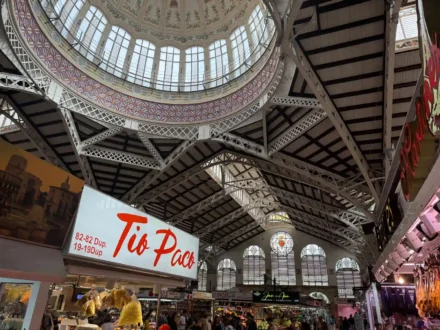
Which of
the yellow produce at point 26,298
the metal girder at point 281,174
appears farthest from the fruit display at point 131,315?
the metal girder at point 281,174

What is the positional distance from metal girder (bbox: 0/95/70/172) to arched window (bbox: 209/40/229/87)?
8.94 metres

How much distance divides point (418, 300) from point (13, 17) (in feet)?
46.1

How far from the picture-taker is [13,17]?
33.2 feet

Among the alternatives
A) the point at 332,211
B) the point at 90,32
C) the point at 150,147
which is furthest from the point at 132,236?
the point at 332,211

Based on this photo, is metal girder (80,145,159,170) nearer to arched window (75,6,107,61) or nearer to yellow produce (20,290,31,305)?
arched window (75,6,107,61)

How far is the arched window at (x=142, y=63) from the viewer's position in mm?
16125

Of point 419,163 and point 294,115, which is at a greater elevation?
point 294,115

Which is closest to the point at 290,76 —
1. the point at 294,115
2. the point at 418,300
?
the point at 294,115

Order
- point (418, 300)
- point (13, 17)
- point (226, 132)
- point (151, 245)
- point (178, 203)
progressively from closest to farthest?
point (151, 245) → point (418, 300) → point (13, 17) → point (226, 132) → point (178, 203)

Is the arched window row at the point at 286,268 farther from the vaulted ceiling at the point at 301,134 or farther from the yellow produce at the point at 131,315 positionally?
the yellow produce at the point at 131,315

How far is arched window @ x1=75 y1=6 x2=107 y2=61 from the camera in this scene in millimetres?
14273

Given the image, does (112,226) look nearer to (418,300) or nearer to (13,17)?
(418,300)

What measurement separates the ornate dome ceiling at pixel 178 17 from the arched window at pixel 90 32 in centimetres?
73

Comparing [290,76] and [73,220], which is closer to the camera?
[73,220]
